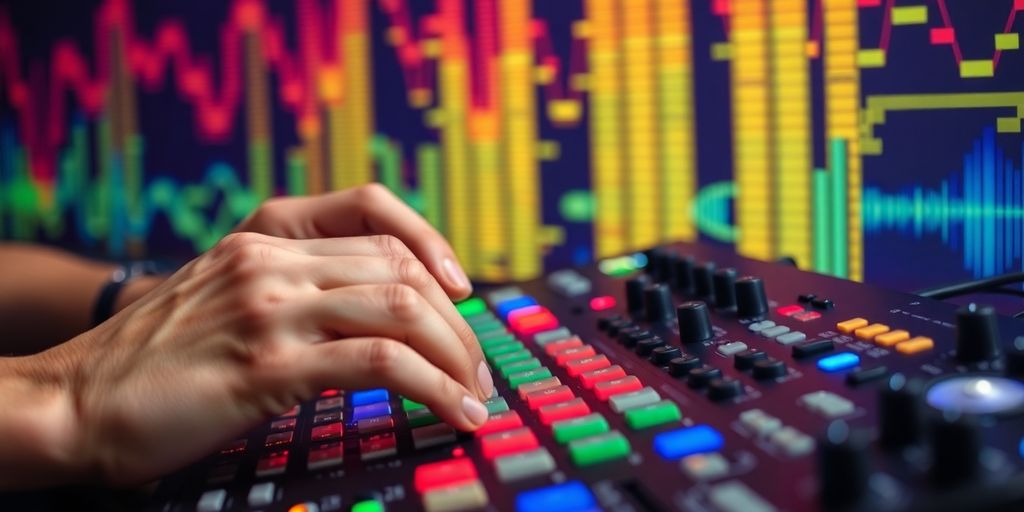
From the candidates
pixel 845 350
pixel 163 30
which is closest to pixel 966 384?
pixel 845 350

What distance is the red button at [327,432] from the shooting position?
50cm

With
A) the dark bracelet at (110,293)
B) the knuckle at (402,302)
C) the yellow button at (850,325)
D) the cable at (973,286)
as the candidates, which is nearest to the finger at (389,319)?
the knuckle at (402,302)

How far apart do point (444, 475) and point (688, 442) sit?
0.11m

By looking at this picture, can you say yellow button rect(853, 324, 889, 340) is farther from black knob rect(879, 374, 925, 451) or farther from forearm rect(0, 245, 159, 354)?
forearm rect(0, 245, 159, 354)

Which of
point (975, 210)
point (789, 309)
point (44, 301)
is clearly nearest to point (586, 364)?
point (789, 309)

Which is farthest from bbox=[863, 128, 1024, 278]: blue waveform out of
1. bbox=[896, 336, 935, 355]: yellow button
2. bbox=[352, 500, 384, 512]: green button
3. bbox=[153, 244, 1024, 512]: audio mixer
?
bbox=[352, 500, 384, 512]: green button

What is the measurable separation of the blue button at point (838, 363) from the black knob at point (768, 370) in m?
0.02

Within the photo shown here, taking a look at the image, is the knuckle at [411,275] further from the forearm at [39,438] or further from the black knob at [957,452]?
the black knob at [957,452]

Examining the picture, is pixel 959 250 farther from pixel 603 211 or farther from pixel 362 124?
pixel 362 124

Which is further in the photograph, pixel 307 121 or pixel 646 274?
pixel 307 121

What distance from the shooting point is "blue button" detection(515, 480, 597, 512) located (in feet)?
1.16

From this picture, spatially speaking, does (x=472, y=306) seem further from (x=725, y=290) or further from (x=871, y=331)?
(x=871, y=331)

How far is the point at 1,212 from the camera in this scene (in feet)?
5.09

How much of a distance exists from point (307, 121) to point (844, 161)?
0.69 metres
